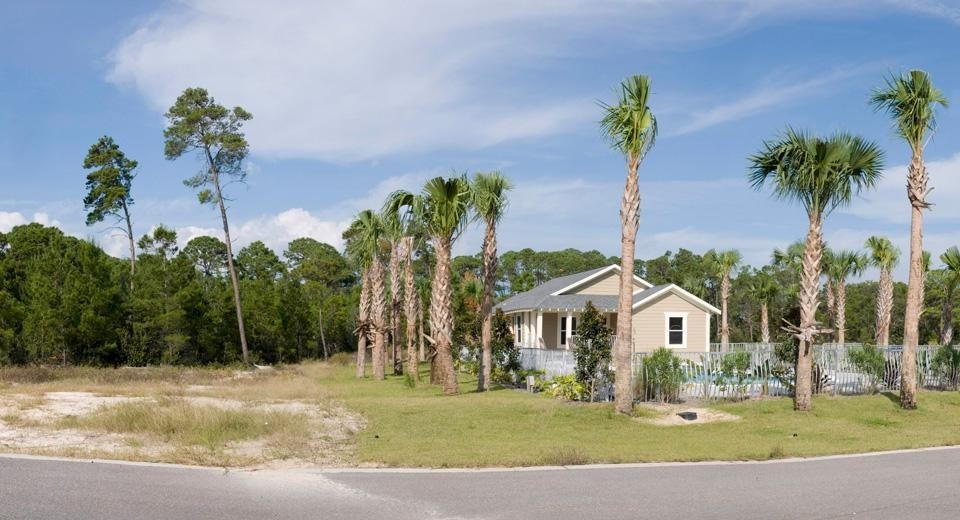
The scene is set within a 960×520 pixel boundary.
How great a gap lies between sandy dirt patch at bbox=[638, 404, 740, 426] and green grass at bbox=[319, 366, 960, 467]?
1.39ft

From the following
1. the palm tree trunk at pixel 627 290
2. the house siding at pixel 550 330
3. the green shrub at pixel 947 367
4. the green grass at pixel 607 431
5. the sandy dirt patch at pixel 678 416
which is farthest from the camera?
the house siding at pixel 550 330

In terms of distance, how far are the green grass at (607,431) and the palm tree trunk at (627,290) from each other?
639 mm

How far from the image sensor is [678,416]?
701 inches

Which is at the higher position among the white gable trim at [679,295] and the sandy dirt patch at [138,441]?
the white gable trim at [679,295]

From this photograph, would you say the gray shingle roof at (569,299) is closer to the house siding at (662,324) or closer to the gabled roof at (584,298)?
the gabled roof at (584,298)

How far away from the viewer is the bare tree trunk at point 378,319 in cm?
3462

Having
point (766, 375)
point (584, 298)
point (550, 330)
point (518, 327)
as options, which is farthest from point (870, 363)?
point (518, 327)

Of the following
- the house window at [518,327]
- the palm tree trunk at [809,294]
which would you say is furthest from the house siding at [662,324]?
the palm tree trunk at [809,294]

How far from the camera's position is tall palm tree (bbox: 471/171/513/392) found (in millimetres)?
25625

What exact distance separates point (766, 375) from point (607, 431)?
7.81 m

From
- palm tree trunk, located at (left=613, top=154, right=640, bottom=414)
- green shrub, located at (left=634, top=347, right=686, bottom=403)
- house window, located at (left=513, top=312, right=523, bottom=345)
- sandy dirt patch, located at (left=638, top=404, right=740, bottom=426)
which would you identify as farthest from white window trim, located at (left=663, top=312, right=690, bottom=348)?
palm tree trunk, located at (left=613, top=154, right=640, bottom=414)

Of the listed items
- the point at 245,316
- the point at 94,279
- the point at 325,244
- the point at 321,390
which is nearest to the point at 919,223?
the point at 321,390

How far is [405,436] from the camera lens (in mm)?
14297

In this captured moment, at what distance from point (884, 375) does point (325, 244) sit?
85397 mm
